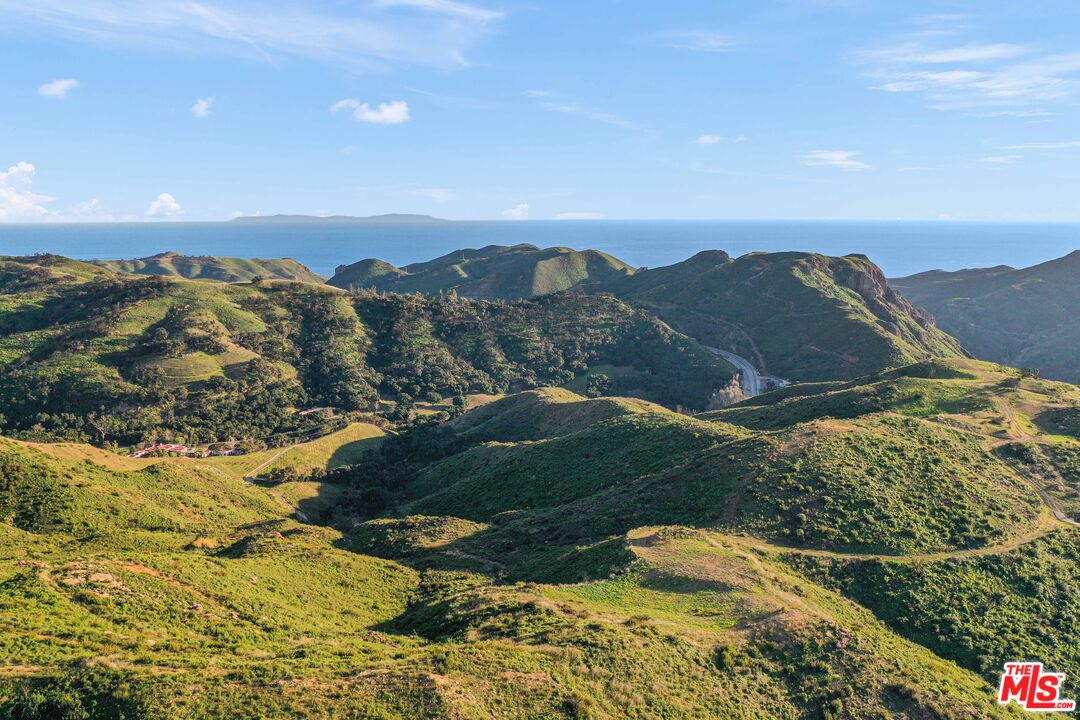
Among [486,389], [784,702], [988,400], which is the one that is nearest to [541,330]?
[486,389]

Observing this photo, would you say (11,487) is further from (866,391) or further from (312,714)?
(866,391)

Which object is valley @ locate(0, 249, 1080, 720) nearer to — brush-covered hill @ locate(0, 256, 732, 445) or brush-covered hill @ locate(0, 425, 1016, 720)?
brush-covered hill @ locate(0, 425, 1016, 720)

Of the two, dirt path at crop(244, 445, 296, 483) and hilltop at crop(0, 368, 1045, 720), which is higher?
hilltop at crop(0, 368, 1045, 720)

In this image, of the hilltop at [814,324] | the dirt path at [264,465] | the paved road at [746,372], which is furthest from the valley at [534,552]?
the hilltop at [814,324]

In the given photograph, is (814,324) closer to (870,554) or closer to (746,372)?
(746,372)

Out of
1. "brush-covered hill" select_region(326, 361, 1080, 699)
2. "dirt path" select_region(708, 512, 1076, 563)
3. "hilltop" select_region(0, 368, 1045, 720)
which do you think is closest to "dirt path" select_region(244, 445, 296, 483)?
"brush-covered hill" select_region(326, 361, 1080, 699)

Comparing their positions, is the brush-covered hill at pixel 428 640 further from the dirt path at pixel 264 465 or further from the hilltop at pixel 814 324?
the hilltop at pixel 814 324
